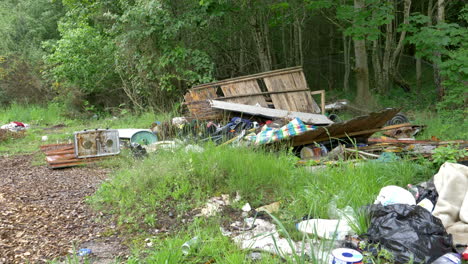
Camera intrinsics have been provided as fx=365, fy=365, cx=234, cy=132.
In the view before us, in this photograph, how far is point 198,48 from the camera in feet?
37.2

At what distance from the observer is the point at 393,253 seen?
269 cm

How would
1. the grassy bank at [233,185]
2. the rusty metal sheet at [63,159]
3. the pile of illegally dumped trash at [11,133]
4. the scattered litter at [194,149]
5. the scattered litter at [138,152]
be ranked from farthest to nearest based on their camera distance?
the pile of illegally dumped trash at [11,133]
the rusty metal sheet at [63,159]
the scattered litter at [138,152]
the scattered litter at [194,149]
the grassy bank at [233,185]

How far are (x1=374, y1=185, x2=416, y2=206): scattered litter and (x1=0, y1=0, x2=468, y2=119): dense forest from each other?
5.55 m

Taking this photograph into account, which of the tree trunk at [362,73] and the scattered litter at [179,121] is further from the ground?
the tree trunk at [362,73]

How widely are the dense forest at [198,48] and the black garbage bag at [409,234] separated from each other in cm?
613

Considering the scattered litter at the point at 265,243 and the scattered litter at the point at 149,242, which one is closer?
the scattered litter at the point at 265,243

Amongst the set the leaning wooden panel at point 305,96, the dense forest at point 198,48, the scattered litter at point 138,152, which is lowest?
the scattered litter at point 138,152

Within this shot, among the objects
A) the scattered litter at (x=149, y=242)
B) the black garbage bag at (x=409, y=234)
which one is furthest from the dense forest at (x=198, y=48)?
the scattered litter at (x=149, y=242)

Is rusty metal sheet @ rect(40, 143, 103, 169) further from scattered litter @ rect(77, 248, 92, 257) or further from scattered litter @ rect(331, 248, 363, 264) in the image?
scattered litter @ rect(331, 248, 363, 264)

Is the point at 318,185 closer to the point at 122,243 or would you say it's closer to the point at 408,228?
the point at 408,228

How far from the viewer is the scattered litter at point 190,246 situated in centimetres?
285

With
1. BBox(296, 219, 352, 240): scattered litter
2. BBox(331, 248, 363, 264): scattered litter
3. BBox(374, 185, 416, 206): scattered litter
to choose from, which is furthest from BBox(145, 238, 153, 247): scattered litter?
BBox(374, 185, 416, 206): scattered litter

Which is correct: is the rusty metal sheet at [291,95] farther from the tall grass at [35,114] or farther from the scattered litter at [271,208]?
the tall grass at [35,114]

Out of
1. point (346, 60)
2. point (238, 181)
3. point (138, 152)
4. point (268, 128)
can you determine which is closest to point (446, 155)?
point (238, 181)
